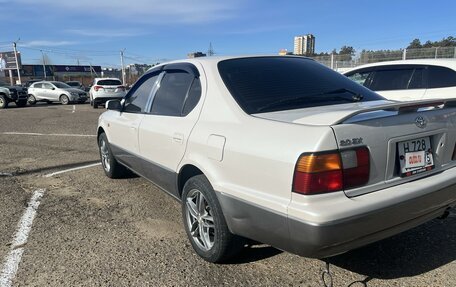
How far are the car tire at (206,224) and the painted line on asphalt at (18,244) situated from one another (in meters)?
1.42

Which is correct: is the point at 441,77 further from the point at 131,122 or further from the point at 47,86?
the point at 47,86

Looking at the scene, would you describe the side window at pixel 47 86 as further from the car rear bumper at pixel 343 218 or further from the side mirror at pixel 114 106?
the car rear bumper at pixel 343 218

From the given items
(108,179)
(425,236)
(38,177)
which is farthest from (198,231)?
(38,177)

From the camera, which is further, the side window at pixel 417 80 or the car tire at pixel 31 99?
the car tire at pixel 31 99

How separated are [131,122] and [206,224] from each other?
1805 millimetres

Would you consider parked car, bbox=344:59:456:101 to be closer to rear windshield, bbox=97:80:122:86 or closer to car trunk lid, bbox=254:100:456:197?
car trunk lid, bbox=254:100:456:197

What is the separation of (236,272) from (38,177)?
4111 mm

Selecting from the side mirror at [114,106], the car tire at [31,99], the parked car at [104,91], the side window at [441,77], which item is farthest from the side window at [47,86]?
the side window at [441,77]

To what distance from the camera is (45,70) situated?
77.2 metres

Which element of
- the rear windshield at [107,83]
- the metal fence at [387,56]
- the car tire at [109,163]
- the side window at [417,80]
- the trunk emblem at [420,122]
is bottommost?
the car tire at [109,163]

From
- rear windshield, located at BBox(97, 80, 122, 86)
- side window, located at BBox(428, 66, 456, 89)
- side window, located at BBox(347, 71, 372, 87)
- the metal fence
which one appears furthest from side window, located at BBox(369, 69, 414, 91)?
rear windshield, located at BBox(97, 80, 122, 86)

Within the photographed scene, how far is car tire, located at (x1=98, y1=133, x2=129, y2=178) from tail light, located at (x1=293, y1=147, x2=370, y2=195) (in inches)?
144

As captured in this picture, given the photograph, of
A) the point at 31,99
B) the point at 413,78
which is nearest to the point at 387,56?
the point at 413,78

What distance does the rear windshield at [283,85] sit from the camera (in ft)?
9.85
